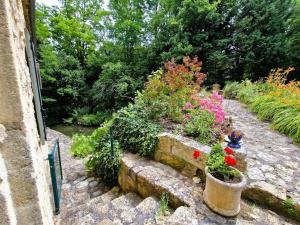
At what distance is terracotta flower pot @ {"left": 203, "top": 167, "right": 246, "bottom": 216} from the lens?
65.1 inches

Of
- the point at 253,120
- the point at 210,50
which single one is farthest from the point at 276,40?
the point at 253,120

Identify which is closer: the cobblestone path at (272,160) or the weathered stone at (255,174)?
the cobblestone path at (272,160)

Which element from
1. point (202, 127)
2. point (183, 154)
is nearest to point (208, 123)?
point (202, 127)

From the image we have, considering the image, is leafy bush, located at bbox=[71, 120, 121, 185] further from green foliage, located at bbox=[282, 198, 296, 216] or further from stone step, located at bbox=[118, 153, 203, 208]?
green foliage, located at bbox=[282, 198, 296, 216]

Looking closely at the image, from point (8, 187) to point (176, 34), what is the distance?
871 centimetres

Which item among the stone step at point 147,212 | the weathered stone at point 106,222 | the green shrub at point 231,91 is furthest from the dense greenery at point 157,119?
the green shrub at point 231,91

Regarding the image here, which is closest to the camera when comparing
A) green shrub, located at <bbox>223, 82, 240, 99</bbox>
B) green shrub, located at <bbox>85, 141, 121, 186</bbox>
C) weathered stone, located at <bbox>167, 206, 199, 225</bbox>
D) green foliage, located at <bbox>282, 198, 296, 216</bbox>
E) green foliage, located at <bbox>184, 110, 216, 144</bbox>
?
weathered stone, located at <bbox>167, 206, 199, 225</bbox>

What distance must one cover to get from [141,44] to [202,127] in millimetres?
9443

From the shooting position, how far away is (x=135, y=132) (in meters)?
3.09

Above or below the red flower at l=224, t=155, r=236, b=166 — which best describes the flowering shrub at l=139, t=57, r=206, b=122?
above

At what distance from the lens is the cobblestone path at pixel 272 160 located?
1980mm

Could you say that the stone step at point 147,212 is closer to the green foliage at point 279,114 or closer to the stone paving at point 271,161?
the stone paving at point 271,161

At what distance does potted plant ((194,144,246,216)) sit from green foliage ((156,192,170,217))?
458mm

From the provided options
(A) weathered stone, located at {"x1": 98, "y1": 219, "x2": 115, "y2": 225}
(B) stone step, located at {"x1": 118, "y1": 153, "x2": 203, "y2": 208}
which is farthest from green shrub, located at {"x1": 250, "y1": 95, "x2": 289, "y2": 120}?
(A) weathered stone, located at {"x1": 98, "y1": 219, "x2": 115, "y2": 225}
